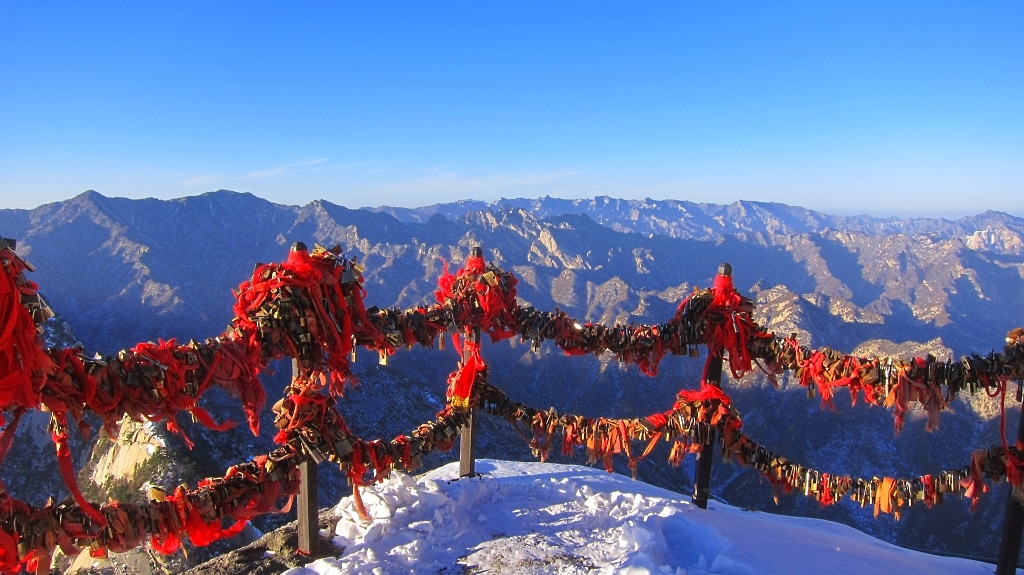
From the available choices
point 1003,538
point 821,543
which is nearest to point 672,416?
point 821,543

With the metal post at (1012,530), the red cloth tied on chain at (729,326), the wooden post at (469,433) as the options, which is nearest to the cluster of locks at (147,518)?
the wooden post at (469,433)

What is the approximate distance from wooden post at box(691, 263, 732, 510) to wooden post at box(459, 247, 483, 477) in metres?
2.70

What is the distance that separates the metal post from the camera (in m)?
5.93

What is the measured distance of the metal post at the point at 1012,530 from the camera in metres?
5.93

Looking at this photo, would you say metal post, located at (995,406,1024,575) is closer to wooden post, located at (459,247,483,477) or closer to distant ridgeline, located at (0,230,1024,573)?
distant ridgeline, located at (0,230,1024,573)

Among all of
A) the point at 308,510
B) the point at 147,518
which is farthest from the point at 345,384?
the point at 147,518

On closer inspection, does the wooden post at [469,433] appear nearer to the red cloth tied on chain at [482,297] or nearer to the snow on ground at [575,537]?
the red cloth tied on chain at [482,297]

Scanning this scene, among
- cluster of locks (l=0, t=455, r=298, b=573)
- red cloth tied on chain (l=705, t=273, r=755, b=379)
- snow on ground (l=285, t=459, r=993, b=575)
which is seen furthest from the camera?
red cloth tied on chain (l=705, t=273, r=755, b=379)

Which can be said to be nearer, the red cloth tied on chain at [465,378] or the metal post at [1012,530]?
the metal post at [1012,530]

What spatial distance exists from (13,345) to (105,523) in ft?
4.72

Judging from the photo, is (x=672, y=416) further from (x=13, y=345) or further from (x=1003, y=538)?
Answer: (x=13, y=345)

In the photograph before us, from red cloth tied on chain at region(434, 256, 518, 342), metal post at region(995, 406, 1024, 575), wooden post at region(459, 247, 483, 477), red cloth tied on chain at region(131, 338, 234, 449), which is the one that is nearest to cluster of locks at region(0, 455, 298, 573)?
red cloth tied on chain at region(131, 338, 234, 449)

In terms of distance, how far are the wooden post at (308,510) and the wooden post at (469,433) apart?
1.94 metres

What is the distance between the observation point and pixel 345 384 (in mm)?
5789
